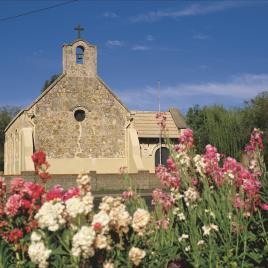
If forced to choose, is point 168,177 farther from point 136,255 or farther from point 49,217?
point 49,217

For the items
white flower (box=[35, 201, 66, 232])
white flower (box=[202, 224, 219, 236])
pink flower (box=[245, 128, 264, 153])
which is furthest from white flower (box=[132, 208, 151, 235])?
pink flower (box=[245, 128, 264, 153])

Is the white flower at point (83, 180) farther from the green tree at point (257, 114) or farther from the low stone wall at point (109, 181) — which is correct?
the green tree at point (257, 114)

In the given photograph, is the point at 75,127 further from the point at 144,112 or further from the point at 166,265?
the point at 166,265

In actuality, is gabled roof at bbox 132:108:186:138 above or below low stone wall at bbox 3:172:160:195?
above

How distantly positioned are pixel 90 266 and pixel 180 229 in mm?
2114

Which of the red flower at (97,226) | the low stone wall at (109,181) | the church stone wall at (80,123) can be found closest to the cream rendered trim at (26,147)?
the church stone wall at (80,123)

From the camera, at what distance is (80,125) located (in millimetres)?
34969

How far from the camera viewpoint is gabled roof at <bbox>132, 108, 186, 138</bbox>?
3919cm

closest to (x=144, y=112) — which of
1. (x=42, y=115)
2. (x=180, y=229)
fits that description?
(x=42, y=115)

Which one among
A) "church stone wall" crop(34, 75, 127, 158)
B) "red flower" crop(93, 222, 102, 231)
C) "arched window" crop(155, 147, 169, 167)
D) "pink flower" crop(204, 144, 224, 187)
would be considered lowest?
"red flower" crop(93, 222, 102, 231)

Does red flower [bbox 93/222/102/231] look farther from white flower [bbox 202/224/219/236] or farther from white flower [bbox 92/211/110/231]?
white flower [bbox 202/224/219/236]

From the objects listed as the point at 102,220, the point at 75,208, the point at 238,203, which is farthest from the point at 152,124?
the point at 102,220

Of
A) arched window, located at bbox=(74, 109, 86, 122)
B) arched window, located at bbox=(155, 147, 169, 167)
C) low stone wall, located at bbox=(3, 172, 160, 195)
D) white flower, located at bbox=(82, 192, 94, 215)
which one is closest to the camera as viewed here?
white flower, located at bbox=(82, 192, 94, 215)

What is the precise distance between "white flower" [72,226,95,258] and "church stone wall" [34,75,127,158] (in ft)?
101
